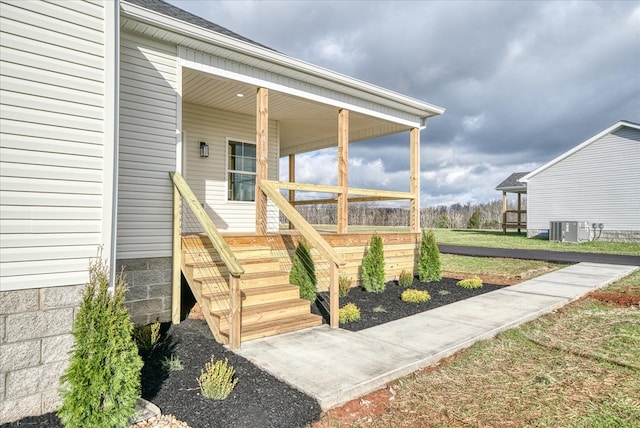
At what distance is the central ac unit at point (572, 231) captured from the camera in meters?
16.4

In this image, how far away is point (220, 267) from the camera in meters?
4.65

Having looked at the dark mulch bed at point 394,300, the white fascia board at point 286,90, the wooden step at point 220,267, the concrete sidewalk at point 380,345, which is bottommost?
the dark mulch bed at point 394,300

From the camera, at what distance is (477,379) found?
3002 mm

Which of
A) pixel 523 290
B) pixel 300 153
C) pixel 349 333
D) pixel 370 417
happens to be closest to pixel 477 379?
pixel 370 417

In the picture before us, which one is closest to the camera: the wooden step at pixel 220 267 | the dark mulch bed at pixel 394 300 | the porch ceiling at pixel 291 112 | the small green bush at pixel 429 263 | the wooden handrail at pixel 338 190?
the wooden step at pixel 220 267

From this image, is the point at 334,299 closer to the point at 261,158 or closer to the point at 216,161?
the point at 261,158

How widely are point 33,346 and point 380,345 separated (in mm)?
3024

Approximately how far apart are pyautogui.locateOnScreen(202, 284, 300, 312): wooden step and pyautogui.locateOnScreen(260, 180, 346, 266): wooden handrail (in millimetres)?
707

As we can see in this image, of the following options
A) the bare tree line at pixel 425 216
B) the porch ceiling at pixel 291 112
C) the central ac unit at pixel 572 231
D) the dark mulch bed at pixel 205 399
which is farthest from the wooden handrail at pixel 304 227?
the central ac unit at pixel 572 231

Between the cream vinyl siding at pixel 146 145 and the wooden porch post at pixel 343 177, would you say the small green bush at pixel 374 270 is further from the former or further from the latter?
the cream vinyl siding at pixel 146 145

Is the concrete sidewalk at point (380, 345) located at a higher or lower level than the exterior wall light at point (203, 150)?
lower

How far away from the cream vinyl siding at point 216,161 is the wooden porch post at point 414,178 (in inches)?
129

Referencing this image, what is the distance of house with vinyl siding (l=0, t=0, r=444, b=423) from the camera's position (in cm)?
256

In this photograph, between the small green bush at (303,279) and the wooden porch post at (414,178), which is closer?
the small green bush at (303,279)
